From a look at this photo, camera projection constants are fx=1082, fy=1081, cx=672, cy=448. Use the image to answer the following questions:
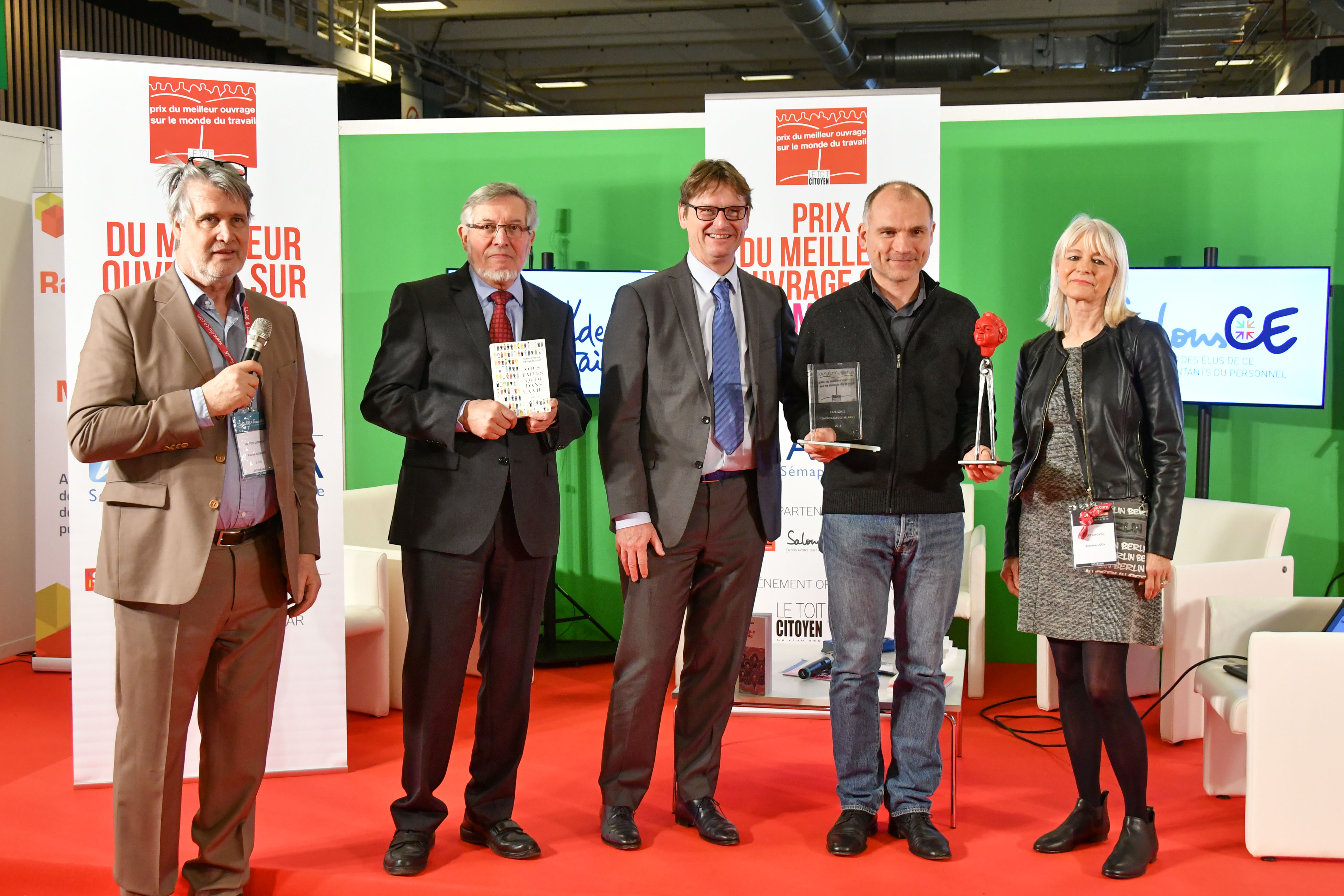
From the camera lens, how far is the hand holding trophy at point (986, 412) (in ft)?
8.99

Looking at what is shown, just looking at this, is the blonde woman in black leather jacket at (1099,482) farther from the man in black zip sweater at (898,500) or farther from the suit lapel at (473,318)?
the suit lapel at (473,318)

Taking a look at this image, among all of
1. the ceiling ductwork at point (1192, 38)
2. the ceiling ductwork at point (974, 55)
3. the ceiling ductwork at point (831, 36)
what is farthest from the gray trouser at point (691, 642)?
the ceiling ductwork at point (974, 55)

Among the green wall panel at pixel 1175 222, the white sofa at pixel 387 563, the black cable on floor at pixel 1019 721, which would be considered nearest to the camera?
the black cable on floor at pixel 1019 721

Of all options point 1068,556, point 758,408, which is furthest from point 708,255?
point 1068,556

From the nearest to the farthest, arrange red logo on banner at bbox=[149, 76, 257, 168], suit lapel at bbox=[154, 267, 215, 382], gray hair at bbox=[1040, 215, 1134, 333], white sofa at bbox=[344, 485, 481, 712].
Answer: suit lapel at bbox=[154, 267, 215, 382]
gray hair at bbox=[1040, 215, 1134, 333]
red logo on banner at bbox=[149, 76, 257, 168]
white sofa at bbox=[344, 485, 481, 712]

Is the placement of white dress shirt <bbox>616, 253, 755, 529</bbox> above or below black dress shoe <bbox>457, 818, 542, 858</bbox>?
above

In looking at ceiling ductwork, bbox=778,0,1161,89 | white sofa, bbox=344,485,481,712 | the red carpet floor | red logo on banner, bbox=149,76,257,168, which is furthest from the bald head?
ceiling ductwork, bbox=778,0,1161,89

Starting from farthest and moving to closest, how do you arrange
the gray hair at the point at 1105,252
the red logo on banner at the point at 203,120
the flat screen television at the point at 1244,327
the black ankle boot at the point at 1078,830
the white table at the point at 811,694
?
the flat screen television at the point at 1244,327 < the red logo on banner at the point at 203,120 < the white table at the point at 811,694 < the black ankle boot at the point at 1078,830 < the gray hair at the point at 1105,252

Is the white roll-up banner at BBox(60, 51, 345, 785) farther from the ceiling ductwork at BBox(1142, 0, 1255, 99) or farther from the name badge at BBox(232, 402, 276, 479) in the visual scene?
the ceiling ductwork at BBox(1142, 0, 1255, 99)

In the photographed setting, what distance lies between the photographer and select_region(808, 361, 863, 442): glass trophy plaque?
2.78m

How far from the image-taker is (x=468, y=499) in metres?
2.83

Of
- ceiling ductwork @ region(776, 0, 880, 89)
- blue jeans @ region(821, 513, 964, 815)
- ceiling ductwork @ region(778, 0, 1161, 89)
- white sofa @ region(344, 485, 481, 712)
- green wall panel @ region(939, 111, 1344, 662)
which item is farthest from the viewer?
ceiling ductwork @ region(778, 0, 1161, 89)

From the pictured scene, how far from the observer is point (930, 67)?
1038cm

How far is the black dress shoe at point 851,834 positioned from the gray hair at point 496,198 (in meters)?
1.86
